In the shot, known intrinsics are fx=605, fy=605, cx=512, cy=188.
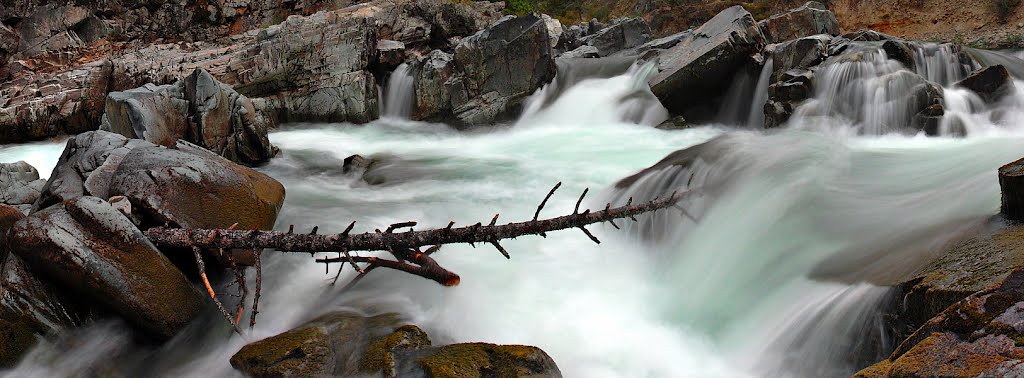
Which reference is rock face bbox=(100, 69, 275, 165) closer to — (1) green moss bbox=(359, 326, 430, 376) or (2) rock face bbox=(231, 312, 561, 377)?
(2) rock face bbox=(231, 312, 561, 377)

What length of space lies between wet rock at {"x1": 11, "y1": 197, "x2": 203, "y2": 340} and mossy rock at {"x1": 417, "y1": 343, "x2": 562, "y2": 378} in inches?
75.5

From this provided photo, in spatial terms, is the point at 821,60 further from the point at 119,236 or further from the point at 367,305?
the point at 119,236

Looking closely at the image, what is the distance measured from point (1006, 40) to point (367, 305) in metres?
20.6

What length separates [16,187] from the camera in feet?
19.4

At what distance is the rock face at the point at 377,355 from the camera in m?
3.11

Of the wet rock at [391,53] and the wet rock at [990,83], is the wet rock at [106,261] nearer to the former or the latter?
the wet rock at [391,53]

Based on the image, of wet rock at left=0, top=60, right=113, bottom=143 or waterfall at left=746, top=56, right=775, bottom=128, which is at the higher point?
wet rock at left=0, top=60, right=113, bottom=143

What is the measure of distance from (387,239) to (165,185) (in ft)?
6.48

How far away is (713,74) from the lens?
420 inches

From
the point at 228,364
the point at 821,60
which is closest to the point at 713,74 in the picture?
the point at 821,60

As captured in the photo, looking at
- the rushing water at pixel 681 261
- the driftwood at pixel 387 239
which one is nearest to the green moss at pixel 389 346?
the rushing water at pixel 681 261

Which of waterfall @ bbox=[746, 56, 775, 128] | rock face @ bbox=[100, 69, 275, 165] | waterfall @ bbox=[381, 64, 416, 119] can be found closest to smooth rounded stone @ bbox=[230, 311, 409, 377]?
rock face @ bbox=[100, 69, 275, 165]

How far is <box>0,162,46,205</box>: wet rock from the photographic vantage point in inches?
227

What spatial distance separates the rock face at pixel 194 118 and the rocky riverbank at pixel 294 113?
3 cm
